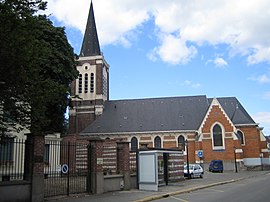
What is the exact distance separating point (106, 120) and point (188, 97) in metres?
15.9

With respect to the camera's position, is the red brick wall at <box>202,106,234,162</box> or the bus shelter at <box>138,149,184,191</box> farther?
the red brick wall at <box>202,106,234,162</box>

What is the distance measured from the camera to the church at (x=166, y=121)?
179ft

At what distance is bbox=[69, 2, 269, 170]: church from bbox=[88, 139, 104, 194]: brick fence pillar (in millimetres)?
34558

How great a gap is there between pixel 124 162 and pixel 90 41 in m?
46.9

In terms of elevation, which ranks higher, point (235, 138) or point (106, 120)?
point (106, 120)

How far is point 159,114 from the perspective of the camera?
60.8 meters

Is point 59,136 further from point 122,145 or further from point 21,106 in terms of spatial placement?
point 21,106

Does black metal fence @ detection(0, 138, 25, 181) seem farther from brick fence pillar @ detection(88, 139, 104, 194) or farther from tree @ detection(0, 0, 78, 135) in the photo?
brick fence pillar @ detection(88, 139, 104, 194)

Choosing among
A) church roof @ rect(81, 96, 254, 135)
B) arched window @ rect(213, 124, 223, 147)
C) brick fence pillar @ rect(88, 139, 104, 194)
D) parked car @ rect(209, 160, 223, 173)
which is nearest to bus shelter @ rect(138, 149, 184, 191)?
brick fence pillar @ rect(88, 139, 104, 194)

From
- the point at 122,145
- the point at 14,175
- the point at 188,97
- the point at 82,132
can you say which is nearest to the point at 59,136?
the point at 82,132

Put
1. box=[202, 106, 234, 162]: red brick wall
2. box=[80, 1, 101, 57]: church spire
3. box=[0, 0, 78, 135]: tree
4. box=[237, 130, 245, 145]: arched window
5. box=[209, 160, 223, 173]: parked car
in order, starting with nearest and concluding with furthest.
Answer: box=[0, 0, 78, 135]: tree, box=[209, 160, 223, 173]: parked car, box=[202, 106, 234, 162]: red brick wall, box=[237, 130, 245, 145]: arched window, box=[80, 1, 101, 57]: church spire

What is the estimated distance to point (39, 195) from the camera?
14.9m

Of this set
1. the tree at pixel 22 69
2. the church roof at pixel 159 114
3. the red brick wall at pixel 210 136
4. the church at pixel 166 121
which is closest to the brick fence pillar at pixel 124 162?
the tree at pixel 22 69

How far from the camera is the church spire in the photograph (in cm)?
6412
